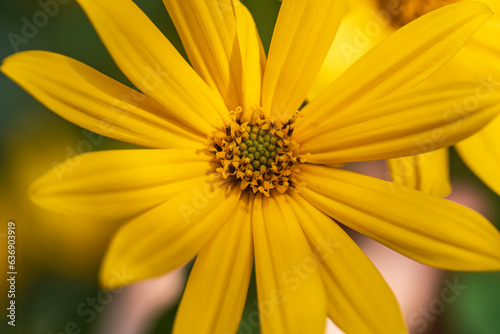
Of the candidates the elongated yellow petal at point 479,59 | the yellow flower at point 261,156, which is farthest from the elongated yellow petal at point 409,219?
the elongated yellow petal at point 479,59

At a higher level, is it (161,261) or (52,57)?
(52,57)

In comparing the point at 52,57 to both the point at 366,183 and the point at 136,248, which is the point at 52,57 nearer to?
the point at 136,248

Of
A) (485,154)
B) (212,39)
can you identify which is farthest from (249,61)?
(485,154)

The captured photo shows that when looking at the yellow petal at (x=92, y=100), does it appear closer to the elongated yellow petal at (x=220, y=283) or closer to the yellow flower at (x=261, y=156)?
the yellow flower at (x=261, y=156)

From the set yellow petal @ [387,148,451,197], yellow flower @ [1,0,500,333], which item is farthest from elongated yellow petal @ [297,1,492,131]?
yellow petal @ [387,148,451,197]

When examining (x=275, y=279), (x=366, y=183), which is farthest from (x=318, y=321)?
(x=366, y=183)

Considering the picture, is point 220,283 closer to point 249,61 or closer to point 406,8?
point 249,61
